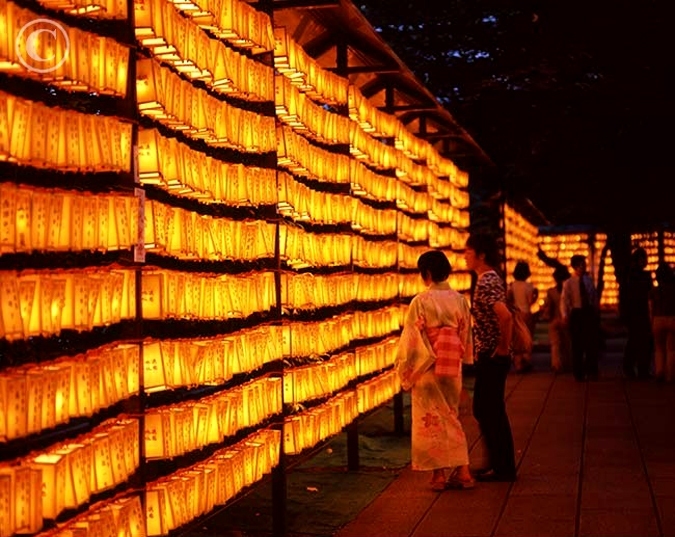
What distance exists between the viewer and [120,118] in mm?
6629

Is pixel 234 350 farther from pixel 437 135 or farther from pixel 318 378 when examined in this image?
pixel 437 135

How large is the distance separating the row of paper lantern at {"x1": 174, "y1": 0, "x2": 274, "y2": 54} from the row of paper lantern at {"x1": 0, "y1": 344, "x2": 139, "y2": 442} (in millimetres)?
2432

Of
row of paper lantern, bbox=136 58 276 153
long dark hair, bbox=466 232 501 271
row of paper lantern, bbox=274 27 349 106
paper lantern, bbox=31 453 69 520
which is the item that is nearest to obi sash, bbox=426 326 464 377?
long dark hair, bbox=466 232 501 271

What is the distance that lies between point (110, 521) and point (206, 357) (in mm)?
1734

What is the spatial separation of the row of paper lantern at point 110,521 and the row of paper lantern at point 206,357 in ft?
2.32

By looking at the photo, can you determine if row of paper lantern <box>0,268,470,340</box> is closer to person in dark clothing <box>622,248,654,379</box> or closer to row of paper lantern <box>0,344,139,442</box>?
row of paper lantern <box>0,344,139,442</box>

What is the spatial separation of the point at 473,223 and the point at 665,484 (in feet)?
83.6

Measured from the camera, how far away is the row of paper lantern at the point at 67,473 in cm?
538

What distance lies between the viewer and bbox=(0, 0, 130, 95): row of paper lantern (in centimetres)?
543

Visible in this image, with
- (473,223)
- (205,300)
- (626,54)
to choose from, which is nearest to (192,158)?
(205,300)

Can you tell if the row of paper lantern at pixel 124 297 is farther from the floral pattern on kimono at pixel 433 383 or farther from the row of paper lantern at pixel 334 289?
the floral pattern on kimono at pixel 433 383

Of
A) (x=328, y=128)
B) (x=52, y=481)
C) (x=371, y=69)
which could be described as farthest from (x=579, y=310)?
(x=52, y=481)

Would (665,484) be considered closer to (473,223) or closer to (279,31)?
(279,31)

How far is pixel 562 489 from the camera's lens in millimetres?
11500
